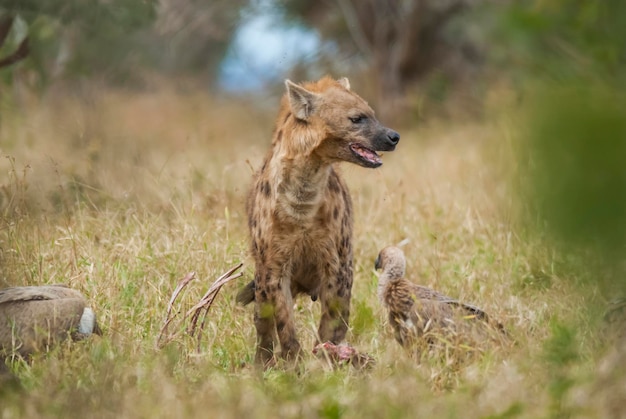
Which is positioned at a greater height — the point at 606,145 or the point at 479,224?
the point at 606,145

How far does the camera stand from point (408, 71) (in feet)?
50.3

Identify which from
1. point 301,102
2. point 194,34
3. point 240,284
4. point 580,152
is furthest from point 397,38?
point 580,152

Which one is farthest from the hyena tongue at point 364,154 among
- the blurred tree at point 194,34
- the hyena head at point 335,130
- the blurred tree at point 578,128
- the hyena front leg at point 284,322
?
the blurred tree at point 194,34

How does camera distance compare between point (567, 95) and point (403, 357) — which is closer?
point (567, 95)

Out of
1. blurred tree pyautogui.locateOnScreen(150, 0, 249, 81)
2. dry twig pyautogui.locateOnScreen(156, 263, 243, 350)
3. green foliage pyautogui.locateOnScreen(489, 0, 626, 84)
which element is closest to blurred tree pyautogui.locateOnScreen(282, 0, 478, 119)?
blurred tree pyautogui.locateOnScreen(150, 0, 249, 81)

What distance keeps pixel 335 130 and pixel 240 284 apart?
1264mm

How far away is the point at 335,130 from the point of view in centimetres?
544

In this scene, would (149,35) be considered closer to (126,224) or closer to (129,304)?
(126,224)

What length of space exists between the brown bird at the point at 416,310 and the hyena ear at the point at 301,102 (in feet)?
2.87

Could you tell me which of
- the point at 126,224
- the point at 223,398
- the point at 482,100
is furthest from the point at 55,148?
the point at 223,398

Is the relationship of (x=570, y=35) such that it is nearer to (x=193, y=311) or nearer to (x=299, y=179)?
(x=299, y=179)

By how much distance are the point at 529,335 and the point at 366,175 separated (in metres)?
5.04

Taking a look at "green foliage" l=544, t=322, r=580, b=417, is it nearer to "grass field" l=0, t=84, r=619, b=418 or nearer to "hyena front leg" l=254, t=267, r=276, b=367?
"grass field" l=0, t=84, r=619, b=418

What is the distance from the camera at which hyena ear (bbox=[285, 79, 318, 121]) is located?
5.48 m
